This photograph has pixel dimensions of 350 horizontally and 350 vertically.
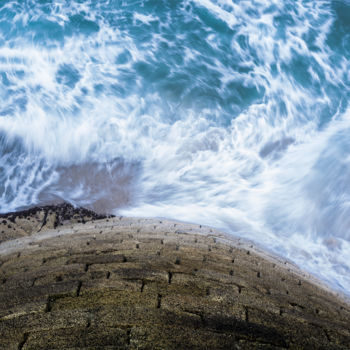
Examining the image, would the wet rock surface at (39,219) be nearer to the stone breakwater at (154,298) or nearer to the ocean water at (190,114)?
the ocean water at (190,114)

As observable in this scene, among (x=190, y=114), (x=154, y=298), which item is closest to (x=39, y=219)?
(x=154, y=298)

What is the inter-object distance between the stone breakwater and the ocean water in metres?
2.42

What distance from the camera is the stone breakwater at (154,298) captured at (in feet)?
9.01

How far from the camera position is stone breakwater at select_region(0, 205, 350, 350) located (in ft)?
9.01

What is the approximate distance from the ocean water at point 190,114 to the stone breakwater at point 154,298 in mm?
2416

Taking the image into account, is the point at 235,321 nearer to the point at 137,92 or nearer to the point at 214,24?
the point at 137,92

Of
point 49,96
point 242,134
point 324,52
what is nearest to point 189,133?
point 242,134

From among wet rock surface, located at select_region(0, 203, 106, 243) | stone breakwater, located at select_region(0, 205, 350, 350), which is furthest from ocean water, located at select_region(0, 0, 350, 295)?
stone breakwater, located at select_region(0, 205, 350, 350)

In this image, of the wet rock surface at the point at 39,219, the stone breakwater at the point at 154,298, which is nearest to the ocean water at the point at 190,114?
the wet rock surface at the point at 39,219

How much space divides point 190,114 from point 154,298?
29.6 feet

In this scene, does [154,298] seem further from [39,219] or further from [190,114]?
[190,114]

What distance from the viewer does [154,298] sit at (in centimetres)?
321

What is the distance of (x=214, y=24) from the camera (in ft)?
50.2

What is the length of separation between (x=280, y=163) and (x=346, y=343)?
7.71m
